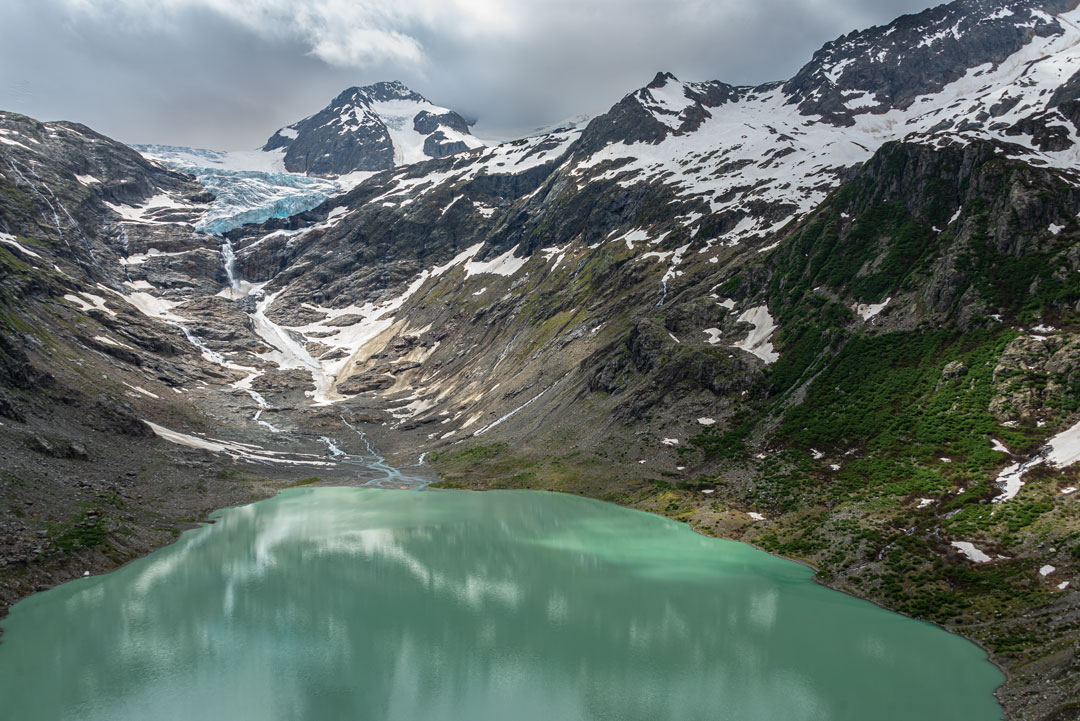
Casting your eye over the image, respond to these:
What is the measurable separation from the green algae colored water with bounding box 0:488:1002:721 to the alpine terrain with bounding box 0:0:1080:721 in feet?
15.0

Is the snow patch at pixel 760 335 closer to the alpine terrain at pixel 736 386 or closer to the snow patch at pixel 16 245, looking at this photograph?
the alpine terrain at pixel 736 386

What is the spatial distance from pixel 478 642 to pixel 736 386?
6025cm

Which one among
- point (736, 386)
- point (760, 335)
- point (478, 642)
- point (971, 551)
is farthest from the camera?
point (760, 335)

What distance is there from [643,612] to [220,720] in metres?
26.1

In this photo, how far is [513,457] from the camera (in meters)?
98.1

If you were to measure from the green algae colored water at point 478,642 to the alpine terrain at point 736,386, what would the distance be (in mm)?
4578

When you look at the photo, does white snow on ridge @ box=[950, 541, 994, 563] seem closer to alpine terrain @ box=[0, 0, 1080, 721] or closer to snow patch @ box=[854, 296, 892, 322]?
alpine terrain @ box=[0, 0, 1080, 721]

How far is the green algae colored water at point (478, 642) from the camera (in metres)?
30.0

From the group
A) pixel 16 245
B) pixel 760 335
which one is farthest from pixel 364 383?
pixel 760 335

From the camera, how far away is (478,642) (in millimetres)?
37031

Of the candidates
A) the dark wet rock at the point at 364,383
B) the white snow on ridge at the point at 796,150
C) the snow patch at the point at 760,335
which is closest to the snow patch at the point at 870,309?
the snow patch at the point at 760,335

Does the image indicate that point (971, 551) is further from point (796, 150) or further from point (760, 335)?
point (796, 150)

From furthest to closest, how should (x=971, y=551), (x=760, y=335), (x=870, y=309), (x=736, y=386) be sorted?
(x=760, y=335), (x=736, y=386), (x=870, y=309), (x=971, y=551)

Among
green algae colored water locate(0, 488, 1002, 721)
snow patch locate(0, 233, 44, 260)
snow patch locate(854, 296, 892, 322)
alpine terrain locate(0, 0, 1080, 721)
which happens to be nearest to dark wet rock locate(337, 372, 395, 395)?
alpine terrain locate(0, 0, 1080, 721)
